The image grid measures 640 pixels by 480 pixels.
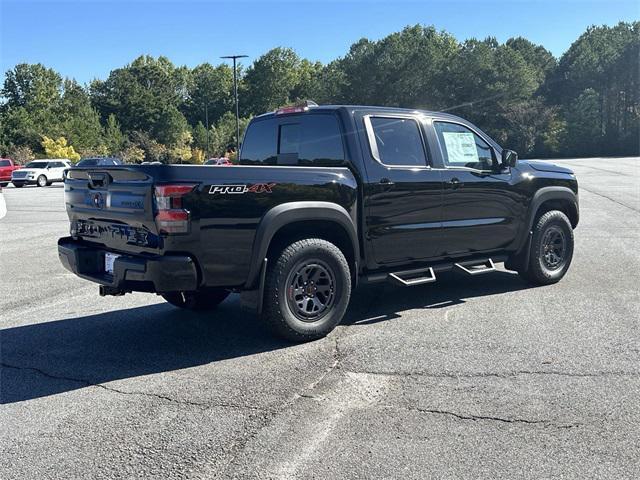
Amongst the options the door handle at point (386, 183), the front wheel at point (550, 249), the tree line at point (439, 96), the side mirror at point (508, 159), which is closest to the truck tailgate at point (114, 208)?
the door handle at point (386, 183)

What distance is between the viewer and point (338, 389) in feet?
13.3

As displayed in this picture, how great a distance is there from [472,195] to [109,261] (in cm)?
361

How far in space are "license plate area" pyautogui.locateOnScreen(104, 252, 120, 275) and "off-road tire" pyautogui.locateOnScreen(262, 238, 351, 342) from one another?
48.6 inches

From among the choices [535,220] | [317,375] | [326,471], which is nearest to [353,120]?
[317,375]

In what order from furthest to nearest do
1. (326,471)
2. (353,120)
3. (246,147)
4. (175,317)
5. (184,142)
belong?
1. (184,142)
2. (246,147)
3. (175,317)
4. (353,120)
5. (326,471)

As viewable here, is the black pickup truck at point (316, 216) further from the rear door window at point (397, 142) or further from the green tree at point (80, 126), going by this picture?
the green tree at point (80, 126)

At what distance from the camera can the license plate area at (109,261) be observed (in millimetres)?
4766

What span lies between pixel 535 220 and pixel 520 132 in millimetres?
73479

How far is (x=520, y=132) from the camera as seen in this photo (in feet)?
248

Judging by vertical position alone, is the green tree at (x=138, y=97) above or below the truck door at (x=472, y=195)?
above

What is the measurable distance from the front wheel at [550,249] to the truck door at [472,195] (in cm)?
43

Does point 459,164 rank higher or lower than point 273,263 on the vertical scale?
higher

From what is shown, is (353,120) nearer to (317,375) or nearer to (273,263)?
(273,263)

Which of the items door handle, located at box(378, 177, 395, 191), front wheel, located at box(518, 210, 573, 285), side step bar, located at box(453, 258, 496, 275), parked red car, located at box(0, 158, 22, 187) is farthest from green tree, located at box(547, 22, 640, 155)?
door handle, located at box(378, 177, 395, 191)
